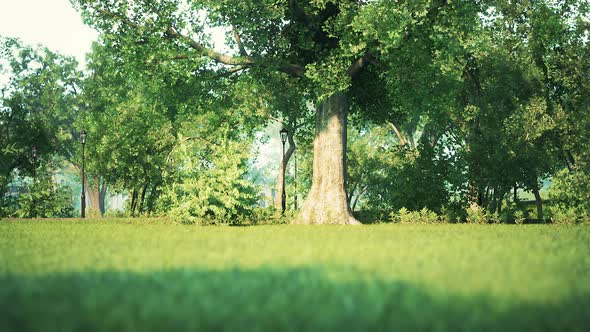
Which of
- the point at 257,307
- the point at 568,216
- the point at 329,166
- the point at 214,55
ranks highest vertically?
the point at 214,55

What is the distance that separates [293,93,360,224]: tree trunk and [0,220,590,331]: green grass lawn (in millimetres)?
14466

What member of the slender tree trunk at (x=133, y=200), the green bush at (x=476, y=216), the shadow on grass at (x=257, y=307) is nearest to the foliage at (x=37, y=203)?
the slender tree trunk at (x=133, y=200)

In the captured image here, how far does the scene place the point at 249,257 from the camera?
9883mm

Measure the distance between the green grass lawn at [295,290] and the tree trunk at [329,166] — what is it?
570 inches

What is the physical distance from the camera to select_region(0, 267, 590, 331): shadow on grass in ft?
16.1

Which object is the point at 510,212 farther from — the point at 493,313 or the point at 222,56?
the point at 493,313

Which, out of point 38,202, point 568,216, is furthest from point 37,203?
point 568,216

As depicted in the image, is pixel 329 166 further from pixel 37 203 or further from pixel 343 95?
pixel 37 203

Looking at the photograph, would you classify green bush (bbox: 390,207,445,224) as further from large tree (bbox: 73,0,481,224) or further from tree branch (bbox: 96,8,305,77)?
tree branch (bbox: 96,8,305,77)

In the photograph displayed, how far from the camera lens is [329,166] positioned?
2612 cm

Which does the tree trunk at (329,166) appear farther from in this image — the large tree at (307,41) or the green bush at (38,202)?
the green bush at (38,202)

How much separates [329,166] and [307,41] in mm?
5146

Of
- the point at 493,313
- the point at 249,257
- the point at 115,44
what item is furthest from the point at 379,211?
the point at 493,313

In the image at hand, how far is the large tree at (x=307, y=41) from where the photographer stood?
75.9 feet
